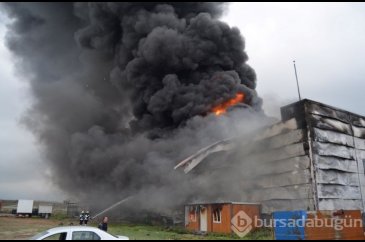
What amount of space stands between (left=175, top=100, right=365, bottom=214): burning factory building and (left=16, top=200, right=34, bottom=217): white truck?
1279 inches

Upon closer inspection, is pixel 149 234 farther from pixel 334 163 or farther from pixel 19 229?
pixel 334 163

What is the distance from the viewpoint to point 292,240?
44.5 ft

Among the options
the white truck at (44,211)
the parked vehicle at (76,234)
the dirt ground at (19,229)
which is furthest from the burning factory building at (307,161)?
the white truck at (44,211)

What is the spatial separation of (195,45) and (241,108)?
24.7 feet

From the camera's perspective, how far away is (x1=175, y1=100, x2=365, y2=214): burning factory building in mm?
17062

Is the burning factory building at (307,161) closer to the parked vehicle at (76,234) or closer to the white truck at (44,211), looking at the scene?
the parked vehicle at (76,234)

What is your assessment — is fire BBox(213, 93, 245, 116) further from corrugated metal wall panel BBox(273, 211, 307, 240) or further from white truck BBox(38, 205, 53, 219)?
white truck BBox(38, 205, 53, 219)

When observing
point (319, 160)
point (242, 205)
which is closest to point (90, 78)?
point (242, 205)

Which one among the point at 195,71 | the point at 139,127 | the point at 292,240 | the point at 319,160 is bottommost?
the point at 292,240

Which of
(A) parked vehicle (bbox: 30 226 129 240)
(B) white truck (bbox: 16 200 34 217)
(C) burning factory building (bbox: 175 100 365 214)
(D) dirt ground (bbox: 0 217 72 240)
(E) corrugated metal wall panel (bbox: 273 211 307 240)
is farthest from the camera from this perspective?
(B) white truck (bbox: 16 200 34 217)

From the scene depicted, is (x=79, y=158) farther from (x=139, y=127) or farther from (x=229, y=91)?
(x=229, y=91)

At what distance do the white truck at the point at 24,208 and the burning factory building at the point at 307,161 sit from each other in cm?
3248

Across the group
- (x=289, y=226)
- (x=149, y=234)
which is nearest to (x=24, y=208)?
(x=149, y=234)

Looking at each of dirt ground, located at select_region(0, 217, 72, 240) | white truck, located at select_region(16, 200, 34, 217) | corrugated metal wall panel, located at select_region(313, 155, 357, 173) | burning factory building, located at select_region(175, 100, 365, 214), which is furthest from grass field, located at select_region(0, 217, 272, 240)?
white truck, located at select_region(16, 200, 34, 217)
